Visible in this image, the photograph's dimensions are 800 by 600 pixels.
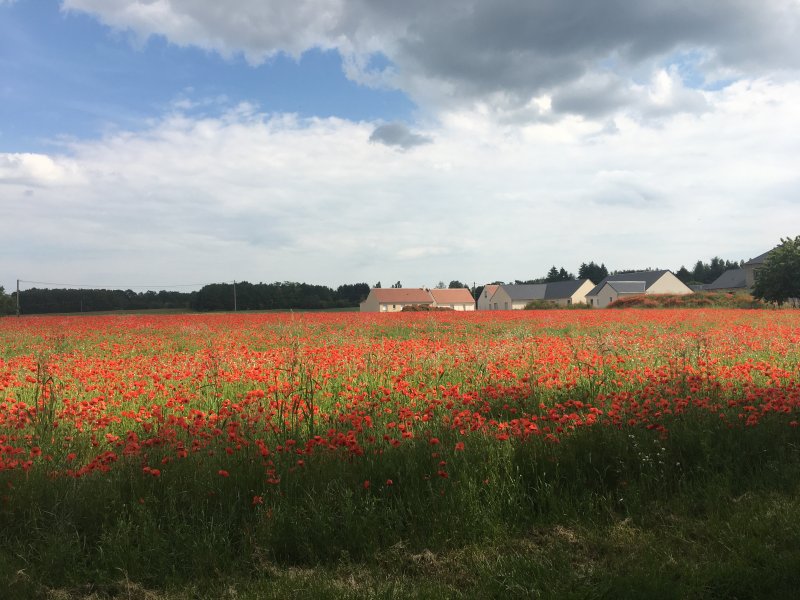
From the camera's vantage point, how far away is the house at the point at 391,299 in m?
102

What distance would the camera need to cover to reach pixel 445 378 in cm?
866

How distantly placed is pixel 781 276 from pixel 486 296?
81744 millimetres

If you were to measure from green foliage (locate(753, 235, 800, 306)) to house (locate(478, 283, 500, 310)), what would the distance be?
248ft

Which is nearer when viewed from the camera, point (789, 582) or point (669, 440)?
point (789, 582)

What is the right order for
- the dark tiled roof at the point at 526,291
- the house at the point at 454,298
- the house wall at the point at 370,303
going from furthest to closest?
the house at the point at 454,298, the dark tiled roof at the point at 526,291, the house wall at the point at 370,303

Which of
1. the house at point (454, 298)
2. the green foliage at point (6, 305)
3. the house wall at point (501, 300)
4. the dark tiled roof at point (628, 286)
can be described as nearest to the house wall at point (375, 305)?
the house at point (454, 298)

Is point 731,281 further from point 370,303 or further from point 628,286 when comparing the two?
point 370,303

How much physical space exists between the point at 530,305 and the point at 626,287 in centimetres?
3085

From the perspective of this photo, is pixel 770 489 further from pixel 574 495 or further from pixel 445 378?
pixel 445 378

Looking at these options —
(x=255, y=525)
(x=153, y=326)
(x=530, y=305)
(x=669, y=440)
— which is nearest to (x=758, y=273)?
(x=530, y=305)

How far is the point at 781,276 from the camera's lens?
1678 inches

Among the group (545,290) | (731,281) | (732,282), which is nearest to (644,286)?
(732,282)

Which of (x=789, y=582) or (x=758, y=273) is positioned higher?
(x=758, y=273)

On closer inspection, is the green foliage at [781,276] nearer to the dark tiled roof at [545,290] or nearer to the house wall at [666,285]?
the house wall at [666,285]
